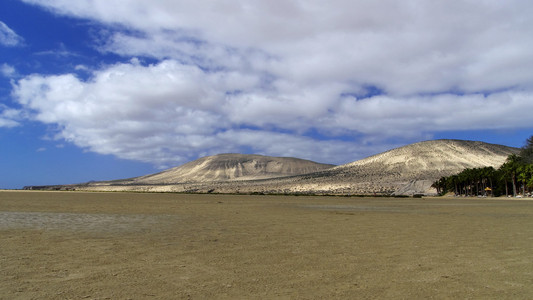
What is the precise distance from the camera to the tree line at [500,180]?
83.4 m

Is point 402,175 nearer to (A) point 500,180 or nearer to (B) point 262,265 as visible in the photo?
(A) point 500,180

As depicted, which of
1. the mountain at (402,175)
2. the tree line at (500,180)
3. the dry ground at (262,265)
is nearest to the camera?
the dry ground at (262,265)

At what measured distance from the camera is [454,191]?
118625 millimetres

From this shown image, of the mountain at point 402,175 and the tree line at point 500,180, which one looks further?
the mountain at point 402,175

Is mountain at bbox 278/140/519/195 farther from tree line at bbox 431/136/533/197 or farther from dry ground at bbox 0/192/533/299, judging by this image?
dry ground at bbox 0/192/533/299

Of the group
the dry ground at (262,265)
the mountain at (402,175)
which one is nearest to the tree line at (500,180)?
the mountain at (402,175)

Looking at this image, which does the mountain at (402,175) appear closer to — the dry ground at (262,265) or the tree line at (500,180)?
Answer: the tree line at (500,180)

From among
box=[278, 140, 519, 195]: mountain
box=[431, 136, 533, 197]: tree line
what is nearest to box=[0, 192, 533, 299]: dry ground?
box=[431, 136, 533, 197]: tree line

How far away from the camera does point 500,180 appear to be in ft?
307

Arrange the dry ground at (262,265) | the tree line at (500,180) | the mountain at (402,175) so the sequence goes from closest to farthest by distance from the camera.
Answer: the dry ground at (262,265) → the tree line at (500,180) → the mountain at (402,175)

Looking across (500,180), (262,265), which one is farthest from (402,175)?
(262,265)

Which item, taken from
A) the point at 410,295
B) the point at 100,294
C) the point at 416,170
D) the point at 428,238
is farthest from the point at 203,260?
the point at 416,170

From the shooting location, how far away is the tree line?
83375mm

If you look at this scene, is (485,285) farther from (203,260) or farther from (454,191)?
(454,191)
